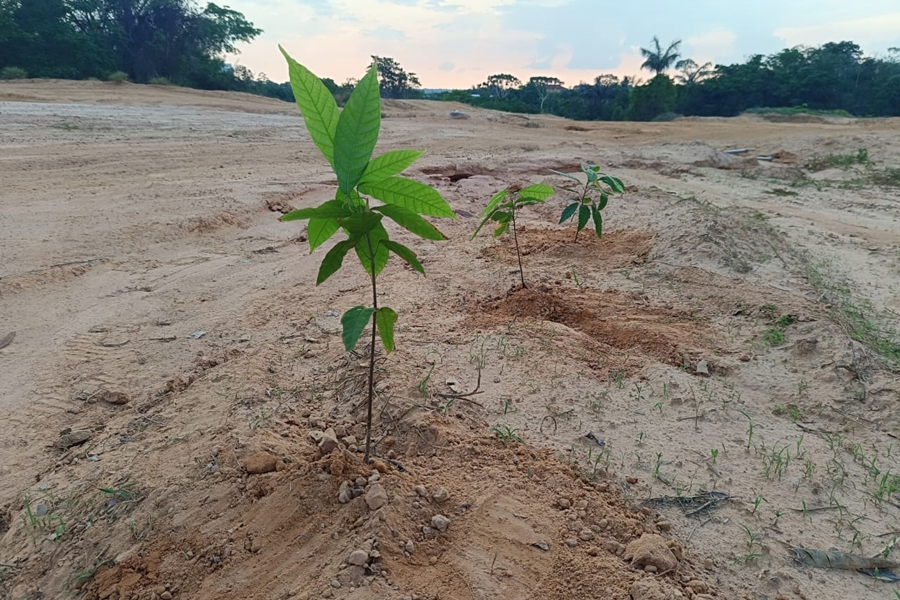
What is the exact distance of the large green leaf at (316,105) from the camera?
1.37 metres

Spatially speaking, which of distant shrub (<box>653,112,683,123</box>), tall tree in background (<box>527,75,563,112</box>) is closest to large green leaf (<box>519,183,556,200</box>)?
distant shrub (<box>653,112,683,123</box>)

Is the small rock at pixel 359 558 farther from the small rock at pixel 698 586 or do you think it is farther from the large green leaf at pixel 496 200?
the large green leaf at pixel 496 200

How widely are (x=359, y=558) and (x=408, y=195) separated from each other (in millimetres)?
911

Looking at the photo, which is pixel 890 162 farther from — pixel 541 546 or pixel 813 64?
pixel 813 64

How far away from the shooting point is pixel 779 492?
1.87m

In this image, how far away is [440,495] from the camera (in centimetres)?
166

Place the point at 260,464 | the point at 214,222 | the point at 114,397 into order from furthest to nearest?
the point at 214,222 < the point at 114,397 < the point at 260,464

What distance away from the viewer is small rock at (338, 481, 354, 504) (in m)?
1.60

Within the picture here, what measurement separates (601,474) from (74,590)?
1.56 m

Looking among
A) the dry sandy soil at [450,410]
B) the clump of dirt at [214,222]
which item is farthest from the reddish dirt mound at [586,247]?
the clump of dirt at [214,222]

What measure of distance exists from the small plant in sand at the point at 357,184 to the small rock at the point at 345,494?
535 millimetres

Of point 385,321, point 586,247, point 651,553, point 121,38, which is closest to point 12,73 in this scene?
point 121,38

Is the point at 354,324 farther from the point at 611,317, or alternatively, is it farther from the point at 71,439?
the point at 611,317

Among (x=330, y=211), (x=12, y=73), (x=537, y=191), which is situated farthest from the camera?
(x=12, y=73)
